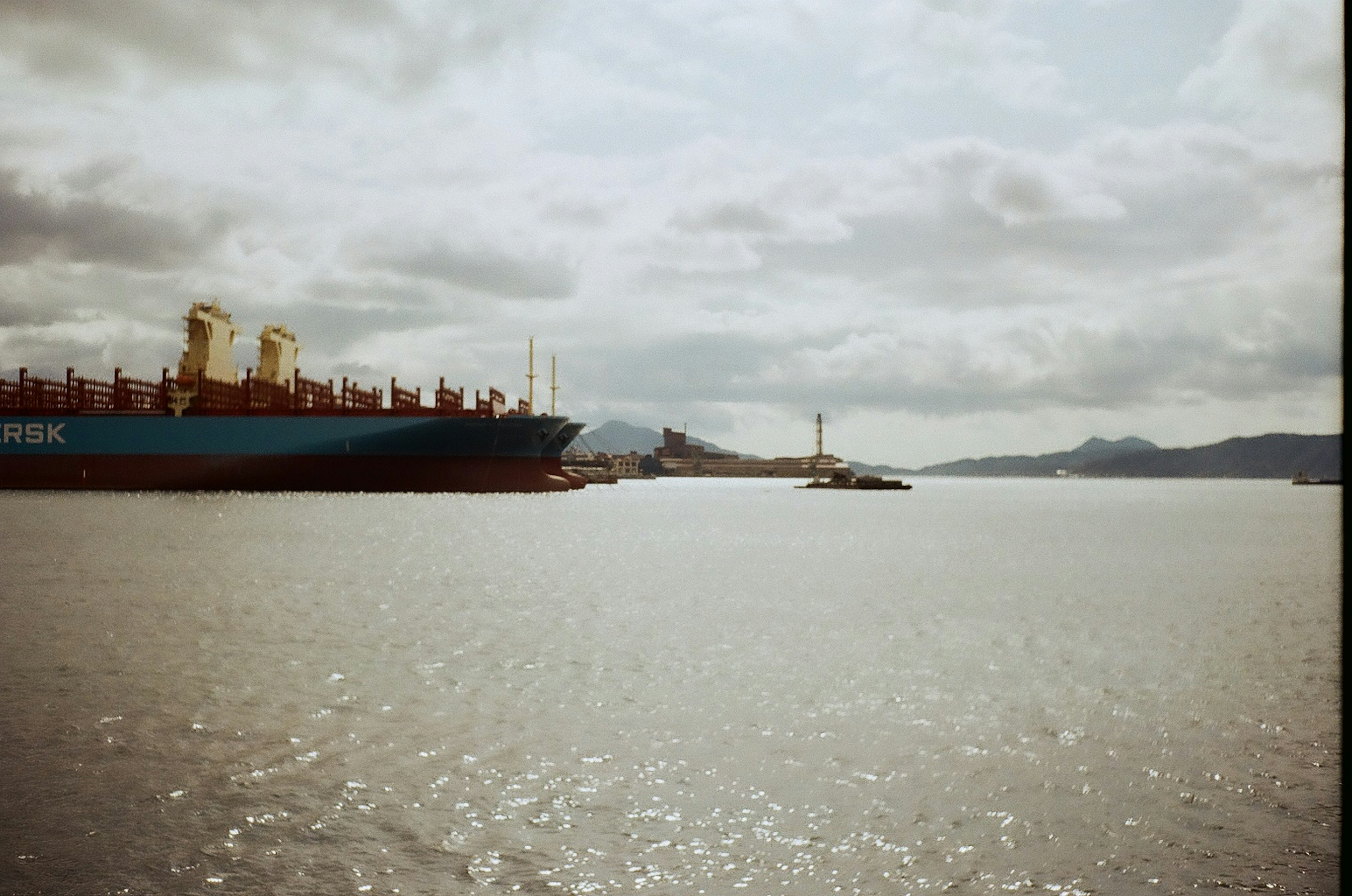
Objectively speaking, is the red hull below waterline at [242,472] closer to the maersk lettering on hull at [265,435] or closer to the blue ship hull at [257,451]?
the blue ship hull at [257,451]

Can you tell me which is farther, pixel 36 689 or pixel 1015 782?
pixel 36 689

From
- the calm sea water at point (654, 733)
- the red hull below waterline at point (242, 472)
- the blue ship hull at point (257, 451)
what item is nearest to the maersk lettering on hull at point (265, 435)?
the blue ship hull at point (257, 451)

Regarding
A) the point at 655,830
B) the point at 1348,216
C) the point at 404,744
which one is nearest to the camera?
the point at 1348,216

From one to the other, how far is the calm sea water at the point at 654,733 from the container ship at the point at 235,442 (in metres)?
41.3

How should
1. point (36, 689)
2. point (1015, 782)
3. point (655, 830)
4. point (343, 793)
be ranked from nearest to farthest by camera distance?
point (655, 830)
point (343, 793)
point (1015, 782)
point (36, 689)

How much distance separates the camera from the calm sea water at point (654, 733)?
591 cm

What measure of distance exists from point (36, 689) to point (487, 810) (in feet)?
20.7

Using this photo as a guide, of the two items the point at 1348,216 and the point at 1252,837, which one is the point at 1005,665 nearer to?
the point at 1252,837

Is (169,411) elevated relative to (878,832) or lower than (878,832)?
elevated

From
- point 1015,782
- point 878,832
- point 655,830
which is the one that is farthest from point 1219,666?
point 655,830

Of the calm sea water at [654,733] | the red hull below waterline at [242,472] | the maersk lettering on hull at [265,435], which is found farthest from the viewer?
the red hull below waterline at [242,472]

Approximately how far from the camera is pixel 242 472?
6600 cm

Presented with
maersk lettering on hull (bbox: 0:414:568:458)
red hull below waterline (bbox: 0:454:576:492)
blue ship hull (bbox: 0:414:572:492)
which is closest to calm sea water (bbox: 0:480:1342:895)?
maersk lettering on hull (bbox: 0:414:568:458)

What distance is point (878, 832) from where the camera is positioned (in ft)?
21.2
